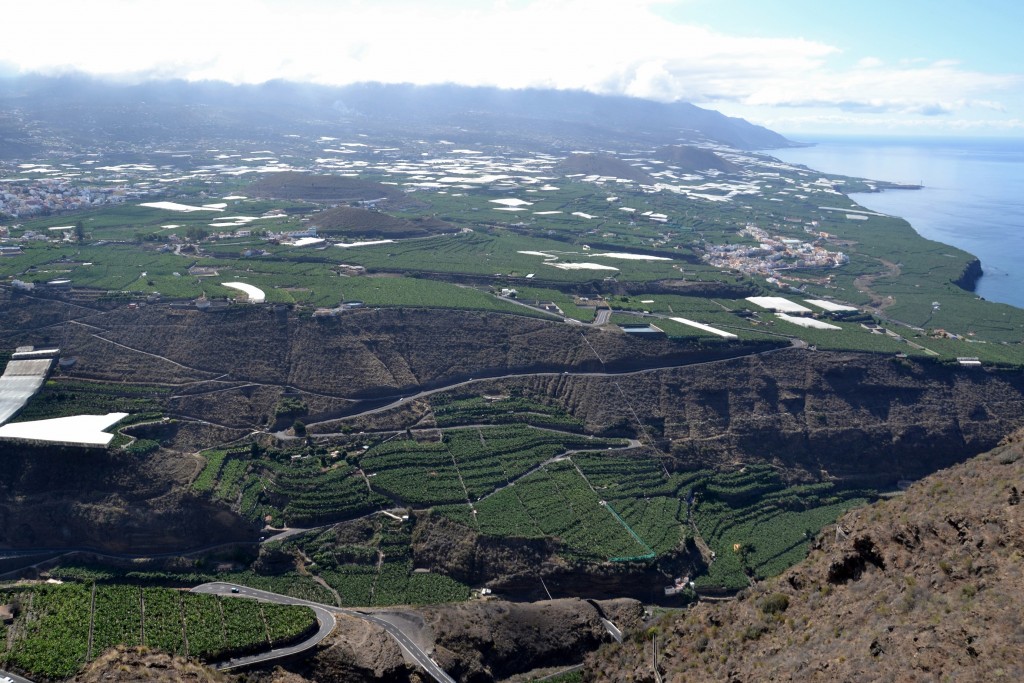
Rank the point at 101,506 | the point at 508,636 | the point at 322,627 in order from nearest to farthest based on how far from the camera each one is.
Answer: the point at 322,627, the point at 508,636, the point at 101,506

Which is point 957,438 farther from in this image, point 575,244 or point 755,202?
point 755,202

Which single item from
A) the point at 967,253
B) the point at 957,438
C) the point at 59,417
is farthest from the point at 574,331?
the point at 967,253

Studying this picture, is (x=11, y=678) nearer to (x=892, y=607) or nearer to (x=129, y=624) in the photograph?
(x=129, y=624)

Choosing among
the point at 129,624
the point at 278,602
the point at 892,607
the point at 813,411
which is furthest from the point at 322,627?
the point at 813,411

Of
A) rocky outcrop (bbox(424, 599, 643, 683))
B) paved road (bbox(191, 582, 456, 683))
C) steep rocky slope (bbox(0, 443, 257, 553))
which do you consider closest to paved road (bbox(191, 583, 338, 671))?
paved road (bbox(191, 582, 456, 683))

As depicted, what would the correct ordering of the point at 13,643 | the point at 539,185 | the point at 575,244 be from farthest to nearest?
the point at 539,185, the point at 575,244, the point at 13,643

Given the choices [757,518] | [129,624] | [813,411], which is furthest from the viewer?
[813,411]
